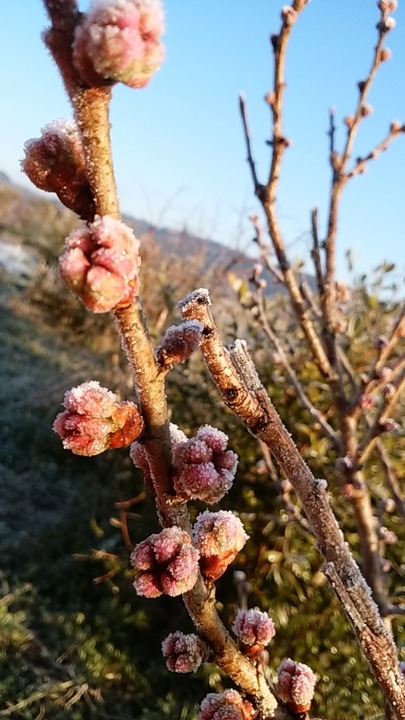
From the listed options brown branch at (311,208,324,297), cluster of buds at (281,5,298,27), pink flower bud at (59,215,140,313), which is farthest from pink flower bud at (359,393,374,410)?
pink flower bud at (59,215,140,313)

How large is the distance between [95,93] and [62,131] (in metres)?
0.11

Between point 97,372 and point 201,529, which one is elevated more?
point 201,529

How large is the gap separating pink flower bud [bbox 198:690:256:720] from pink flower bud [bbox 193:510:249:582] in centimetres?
17

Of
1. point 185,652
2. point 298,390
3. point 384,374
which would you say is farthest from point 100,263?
point 298,390

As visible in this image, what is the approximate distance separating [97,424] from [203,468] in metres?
0.11

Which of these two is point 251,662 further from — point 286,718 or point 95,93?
point 95,93

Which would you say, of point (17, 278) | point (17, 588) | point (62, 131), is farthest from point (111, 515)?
point (17, 278)

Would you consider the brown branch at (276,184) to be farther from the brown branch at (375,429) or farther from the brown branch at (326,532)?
the brown branch at (326,532)

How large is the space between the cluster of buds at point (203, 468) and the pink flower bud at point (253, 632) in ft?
0.77

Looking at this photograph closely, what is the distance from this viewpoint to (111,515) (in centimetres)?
342

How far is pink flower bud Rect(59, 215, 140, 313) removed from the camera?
0.48 meters

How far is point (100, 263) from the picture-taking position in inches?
18.9

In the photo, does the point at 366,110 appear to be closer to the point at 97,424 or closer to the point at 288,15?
the point at 288,15

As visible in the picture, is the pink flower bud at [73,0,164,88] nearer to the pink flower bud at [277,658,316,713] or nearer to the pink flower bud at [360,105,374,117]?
the pink flower bud at [277,658,316,713]
